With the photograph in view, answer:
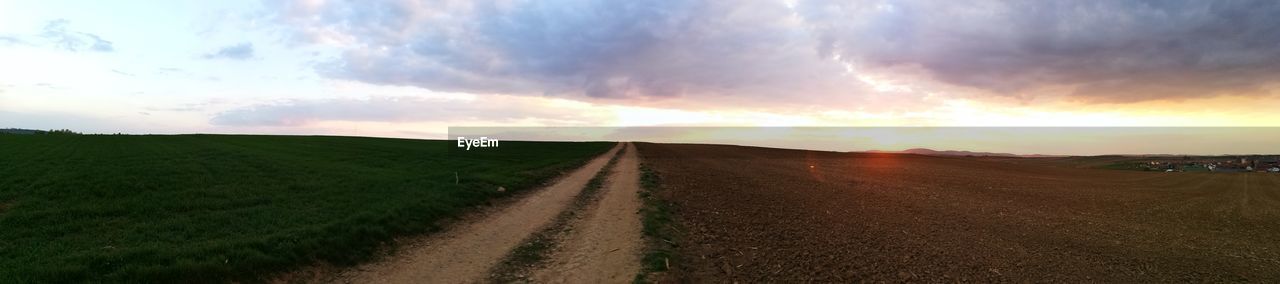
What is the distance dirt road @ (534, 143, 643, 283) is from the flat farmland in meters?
1.14

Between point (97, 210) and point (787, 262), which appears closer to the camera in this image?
point (787, 262)

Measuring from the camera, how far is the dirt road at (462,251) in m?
10.3

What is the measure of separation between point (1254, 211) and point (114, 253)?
1369 inches

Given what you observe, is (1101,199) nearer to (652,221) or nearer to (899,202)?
(899,202)

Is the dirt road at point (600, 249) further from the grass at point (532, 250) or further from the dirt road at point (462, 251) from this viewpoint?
the dirt road at point (462, 251)

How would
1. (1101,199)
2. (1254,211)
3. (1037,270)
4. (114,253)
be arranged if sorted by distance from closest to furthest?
(114,253) → (1037,270) → (1254,211) → (1101,199)

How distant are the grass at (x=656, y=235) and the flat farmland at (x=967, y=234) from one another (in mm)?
313

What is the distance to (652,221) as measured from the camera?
15.9m

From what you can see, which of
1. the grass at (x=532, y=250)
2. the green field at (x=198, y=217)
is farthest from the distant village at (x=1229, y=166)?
the green field at (x=198, y=217)

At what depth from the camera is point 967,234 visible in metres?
14.8

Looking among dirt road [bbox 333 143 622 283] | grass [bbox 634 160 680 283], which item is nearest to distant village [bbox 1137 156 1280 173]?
grass [bbox 634 160 680 283]

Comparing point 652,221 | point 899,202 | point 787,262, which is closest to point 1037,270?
point 787,262

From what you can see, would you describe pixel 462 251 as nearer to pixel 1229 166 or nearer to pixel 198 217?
pixel 198 217

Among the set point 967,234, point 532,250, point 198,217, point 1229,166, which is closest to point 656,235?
point 532,250
